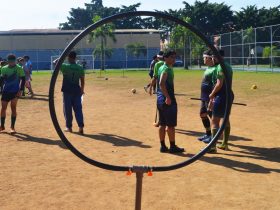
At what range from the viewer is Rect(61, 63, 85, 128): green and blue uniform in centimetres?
1077

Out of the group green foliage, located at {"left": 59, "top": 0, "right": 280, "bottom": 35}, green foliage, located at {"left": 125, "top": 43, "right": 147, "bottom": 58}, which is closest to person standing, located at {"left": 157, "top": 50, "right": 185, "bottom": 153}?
green foliage, located at {"left": 125, "top": 43, "right": 147, "bottom": 58}

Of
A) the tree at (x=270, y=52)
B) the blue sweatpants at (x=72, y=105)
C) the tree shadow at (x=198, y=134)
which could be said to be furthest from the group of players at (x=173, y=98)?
the tree at (x=270, y=52)

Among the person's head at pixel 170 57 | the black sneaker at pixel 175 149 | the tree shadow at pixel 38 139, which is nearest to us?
the person's head at pixel 170 57

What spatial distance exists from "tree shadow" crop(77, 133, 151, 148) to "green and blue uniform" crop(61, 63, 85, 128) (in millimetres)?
592

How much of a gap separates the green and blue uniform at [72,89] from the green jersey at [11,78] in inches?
44.6

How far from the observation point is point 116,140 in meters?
10.1

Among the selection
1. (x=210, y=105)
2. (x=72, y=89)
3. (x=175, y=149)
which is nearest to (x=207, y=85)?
(x=210, y=105)

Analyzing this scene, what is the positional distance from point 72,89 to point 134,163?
12.3ft

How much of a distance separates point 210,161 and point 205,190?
1.71 meters

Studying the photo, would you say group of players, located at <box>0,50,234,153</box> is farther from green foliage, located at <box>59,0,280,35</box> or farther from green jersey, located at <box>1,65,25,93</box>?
green foliage, located at <box>59,0,280,35</box>

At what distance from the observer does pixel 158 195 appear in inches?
237

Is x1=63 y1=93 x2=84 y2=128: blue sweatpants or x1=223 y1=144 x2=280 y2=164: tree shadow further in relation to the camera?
x1=63 y1=93 x2=84 y2=128: blue sweatpants

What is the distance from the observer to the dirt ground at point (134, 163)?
5824mm

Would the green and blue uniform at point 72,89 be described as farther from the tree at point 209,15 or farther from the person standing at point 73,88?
the tree at point 209,15
